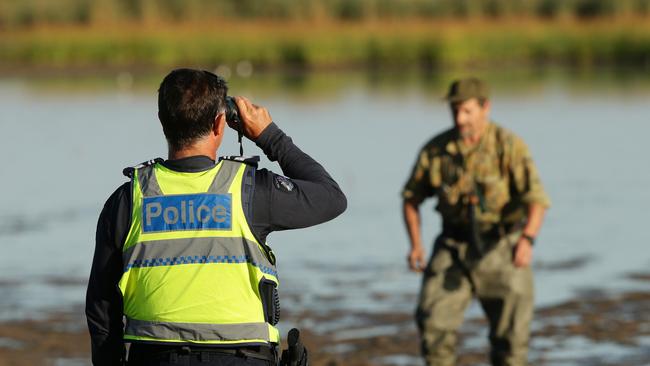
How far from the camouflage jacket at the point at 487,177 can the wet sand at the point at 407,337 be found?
5.85 ft

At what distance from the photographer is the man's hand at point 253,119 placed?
4.41 meters

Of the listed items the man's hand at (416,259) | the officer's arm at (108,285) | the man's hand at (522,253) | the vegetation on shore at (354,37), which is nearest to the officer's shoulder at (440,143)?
the man's hand at (416,259)

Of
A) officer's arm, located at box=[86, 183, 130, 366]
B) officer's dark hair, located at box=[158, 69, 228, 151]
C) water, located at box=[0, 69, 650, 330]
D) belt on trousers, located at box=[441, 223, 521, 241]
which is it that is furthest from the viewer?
water, located at box=[0, 69, 650, 330]

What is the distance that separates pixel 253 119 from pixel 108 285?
0.68 metres

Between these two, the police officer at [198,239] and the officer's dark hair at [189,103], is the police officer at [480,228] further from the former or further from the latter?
the officer's dark hair at [189,103]

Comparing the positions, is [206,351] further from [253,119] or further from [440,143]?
[440,143]

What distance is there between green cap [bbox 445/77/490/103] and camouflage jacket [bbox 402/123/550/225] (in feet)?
0.71

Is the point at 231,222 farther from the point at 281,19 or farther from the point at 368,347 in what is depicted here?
the point at 281,19

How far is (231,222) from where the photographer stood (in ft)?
13.8

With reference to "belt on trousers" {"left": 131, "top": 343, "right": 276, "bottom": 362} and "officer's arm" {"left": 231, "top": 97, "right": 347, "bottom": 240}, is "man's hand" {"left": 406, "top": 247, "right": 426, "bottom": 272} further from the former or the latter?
"belt on trousers" {"left": 131, "top": 343, "right": 276, "bottom": 362}

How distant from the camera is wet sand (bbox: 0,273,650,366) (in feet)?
32.6

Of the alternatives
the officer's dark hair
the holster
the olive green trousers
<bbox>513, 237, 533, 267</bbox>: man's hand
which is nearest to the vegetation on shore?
the olive green trousers

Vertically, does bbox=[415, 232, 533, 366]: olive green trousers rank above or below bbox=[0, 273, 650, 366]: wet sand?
above

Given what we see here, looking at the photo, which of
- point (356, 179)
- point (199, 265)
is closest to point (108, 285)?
point (199, 265)
